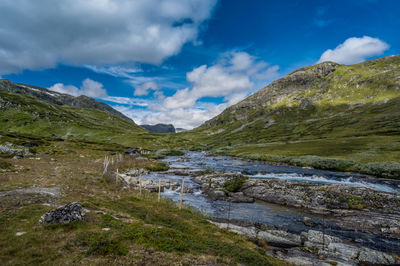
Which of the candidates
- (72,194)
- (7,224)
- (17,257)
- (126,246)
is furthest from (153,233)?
(72,194)

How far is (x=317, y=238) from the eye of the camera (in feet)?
70.2

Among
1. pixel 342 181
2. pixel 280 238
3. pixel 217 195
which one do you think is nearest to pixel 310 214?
pixel 280 238

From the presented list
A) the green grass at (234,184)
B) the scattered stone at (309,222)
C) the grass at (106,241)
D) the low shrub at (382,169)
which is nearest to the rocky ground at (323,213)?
the scattered stone at (309,222)

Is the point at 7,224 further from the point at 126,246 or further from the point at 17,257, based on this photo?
the point at 126,246

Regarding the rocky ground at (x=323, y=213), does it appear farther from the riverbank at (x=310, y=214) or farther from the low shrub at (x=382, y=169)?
the low shrub at (x=382, y=169)

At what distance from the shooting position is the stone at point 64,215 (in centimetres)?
1565

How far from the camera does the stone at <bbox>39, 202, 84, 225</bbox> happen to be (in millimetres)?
15655

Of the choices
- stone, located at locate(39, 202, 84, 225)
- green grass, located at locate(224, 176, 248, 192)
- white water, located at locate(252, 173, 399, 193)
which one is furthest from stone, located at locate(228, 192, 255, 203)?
stone, located at locate(39, 202, 84, 225)

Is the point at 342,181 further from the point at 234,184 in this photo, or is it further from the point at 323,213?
the point at 234,184

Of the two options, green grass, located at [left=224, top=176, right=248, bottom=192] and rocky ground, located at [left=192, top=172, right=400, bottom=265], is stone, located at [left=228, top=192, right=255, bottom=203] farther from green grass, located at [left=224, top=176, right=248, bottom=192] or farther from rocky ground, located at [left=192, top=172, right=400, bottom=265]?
green grass, located at [left=224, top=176, right=248, bottom=192]

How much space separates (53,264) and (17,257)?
2516 mm

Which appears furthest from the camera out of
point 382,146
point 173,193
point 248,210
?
point 382,146

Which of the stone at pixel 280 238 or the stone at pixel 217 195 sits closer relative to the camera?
the stone at pixel 280 238

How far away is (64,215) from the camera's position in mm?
16297
